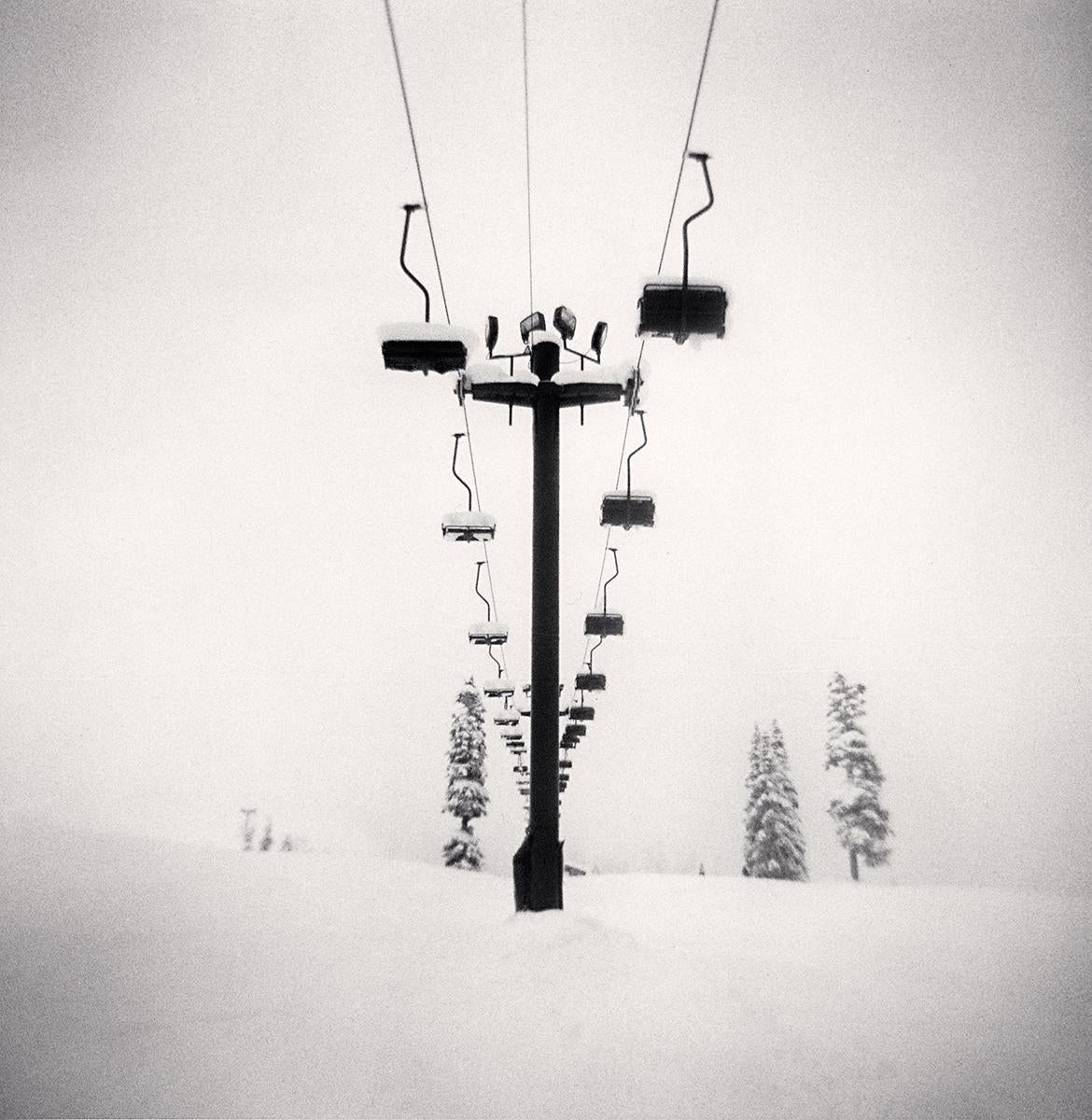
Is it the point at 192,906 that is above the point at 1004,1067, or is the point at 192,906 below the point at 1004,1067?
below

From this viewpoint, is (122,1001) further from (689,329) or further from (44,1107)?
(689,329)

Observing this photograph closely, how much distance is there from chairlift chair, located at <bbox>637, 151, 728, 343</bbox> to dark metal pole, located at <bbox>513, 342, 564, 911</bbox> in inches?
119

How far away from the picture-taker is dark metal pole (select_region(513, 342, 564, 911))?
272 inches

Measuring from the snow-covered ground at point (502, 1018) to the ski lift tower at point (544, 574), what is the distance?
72cm

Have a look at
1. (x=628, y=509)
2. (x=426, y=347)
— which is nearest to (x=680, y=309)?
(x=426, y=347)

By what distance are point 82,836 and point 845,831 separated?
2923 cm

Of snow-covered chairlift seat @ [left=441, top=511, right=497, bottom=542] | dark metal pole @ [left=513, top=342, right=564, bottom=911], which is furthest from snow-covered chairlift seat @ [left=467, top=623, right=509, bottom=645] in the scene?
dark metal pole @ [left=513, top=342, right=564, bottom=911]

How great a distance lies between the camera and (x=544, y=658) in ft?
24.5

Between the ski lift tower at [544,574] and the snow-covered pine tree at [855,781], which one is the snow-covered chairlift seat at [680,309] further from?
the snow-covered pine tree at [855,781]

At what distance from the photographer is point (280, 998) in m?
4.85

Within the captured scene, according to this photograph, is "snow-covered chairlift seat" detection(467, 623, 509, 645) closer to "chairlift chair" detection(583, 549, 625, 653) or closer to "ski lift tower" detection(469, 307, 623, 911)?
"chairlift chair" detection(583, 549, 625, 653)

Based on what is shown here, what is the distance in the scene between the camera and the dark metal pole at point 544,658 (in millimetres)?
6910

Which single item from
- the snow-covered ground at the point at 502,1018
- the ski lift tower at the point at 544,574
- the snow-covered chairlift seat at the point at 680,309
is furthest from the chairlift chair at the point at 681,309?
the snow-covered ground at the point at 502,1018

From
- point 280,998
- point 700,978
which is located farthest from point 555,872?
point 280,998
